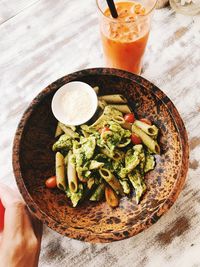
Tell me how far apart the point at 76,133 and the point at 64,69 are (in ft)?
1.14

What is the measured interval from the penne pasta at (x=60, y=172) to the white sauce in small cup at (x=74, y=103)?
117 millimetres

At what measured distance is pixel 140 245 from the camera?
1173 millimetres

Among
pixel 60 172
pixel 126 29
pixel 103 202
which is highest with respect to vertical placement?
pixel 126 29

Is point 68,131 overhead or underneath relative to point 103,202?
overhead

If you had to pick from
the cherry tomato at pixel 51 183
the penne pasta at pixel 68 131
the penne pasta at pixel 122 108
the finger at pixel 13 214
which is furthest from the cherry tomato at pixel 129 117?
the finger at pixel 13 214

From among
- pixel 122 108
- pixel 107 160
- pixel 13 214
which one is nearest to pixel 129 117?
pixel 122 108

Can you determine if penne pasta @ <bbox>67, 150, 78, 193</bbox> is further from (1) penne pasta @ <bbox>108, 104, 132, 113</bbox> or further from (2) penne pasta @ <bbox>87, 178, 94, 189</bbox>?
(1) penne pasta @ <bbox>108, 104, 132, 113</bbox>

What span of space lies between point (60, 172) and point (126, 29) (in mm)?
494

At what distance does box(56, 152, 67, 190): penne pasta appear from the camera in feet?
3.69

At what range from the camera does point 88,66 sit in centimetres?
143

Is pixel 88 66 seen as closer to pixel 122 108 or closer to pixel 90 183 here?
pixel 122 108

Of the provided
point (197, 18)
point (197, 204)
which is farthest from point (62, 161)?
point (197, 18)

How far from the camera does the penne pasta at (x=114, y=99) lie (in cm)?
121

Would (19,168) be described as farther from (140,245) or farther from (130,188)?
(140,245)
